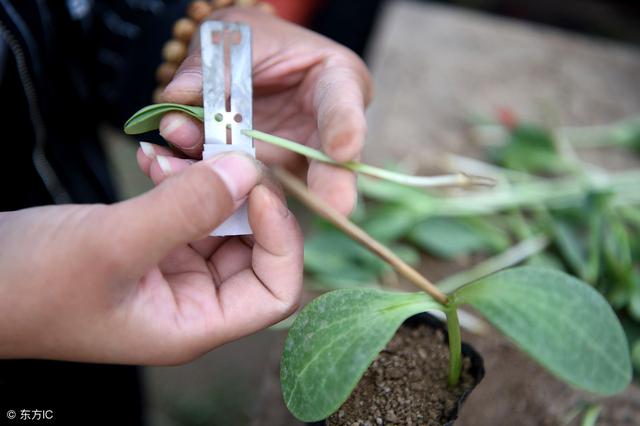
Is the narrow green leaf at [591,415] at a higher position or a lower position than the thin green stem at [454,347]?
lower

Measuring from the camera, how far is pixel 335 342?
0.31m

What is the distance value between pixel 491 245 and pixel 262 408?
0.31 metres

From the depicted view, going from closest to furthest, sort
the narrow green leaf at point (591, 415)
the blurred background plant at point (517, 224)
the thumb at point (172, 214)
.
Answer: the thumb at point (172, 214), the narrow green leaf at point (591, 415), the blurred background plant at point (517, 224)

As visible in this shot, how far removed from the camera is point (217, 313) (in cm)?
35

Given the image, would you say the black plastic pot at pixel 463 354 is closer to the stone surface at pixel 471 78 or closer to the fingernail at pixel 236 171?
the fingernail at pixel 236 171

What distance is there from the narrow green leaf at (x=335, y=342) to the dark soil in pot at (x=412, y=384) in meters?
0.05

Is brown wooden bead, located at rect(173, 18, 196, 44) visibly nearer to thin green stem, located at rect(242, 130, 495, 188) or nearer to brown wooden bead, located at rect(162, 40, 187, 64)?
brown wooden bead, located at rect(162, 40, 187, 64)

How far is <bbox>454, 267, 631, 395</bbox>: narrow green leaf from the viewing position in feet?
0.98

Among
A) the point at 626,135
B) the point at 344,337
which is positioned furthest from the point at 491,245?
the point at 344,337

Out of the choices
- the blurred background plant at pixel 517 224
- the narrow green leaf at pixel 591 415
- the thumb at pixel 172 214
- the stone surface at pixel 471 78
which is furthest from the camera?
the stone surface at pixel 471 78

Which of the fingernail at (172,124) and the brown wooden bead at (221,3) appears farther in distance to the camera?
the brown wooden bead at (221,3)

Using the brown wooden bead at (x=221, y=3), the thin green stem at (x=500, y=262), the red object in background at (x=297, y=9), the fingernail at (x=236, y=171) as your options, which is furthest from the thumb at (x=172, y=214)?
the red object in background at (x=297, y=9)

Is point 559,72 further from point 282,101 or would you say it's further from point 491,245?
point 282,101

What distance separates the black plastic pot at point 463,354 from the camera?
1.11 feet
